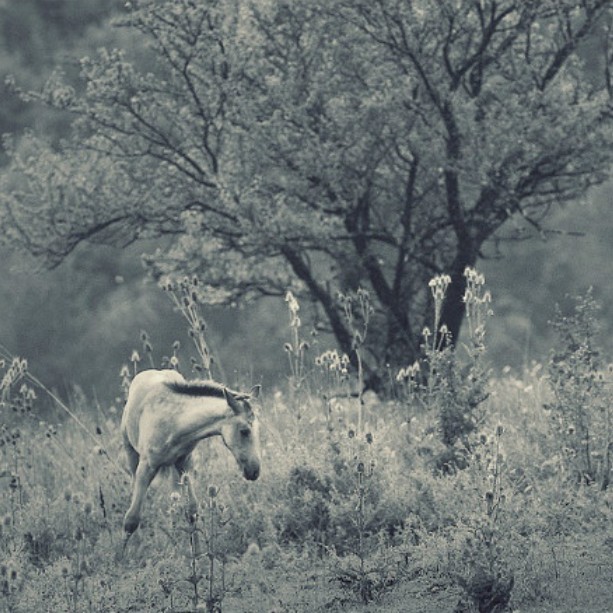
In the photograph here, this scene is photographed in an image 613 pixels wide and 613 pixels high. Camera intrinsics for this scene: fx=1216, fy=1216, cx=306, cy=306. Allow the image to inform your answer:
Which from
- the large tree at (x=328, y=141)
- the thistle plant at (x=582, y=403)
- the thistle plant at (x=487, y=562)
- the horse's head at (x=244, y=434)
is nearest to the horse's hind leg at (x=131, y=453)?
the horse's head at (x=244, y=434)

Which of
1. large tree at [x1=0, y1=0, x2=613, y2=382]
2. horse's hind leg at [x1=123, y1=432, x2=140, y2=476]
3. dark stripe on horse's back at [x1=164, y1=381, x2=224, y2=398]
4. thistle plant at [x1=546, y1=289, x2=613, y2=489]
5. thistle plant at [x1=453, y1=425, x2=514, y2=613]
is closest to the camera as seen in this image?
thistle plant at [x1=453, y1=425, x2=514, y2=613]

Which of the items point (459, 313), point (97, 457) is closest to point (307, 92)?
point (459, 313)

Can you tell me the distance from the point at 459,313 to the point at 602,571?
7.02 metres

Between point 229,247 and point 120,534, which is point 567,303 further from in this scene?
point 120,534

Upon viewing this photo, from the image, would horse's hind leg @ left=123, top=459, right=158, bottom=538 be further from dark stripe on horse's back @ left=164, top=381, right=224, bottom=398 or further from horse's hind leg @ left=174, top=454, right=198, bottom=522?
dark stripe on horse's back @ left=164, top=381, right=224, bottom=398

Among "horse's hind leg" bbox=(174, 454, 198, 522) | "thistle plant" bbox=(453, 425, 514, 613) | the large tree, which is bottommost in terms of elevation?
"thistle plant" bbox=(453, 425, 514, 613)

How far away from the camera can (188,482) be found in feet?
16.6

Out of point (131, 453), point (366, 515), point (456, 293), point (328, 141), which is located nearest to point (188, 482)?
point (131, 453)

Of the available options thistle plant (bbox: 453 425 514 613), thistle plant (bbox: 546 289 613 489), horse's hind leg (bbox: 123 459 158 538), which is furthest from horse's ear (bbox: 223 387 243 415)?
thistle plant (bbox: 546 289 613 489)

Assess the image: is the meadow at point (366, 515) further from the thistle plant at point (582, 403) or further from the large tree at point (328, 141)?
the large tree at point (328, 141)

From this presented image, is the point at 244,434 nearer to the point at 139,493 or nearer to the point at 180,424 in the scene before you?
the point at 180,424

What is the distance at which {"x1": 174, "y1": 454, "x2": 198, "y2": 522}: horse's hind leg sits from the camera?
4941 millimetres

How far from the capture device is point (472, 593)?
A: 207 inches

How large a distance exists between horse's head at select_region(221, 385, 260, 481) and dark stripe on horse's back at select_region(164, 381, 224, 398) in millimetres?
247
